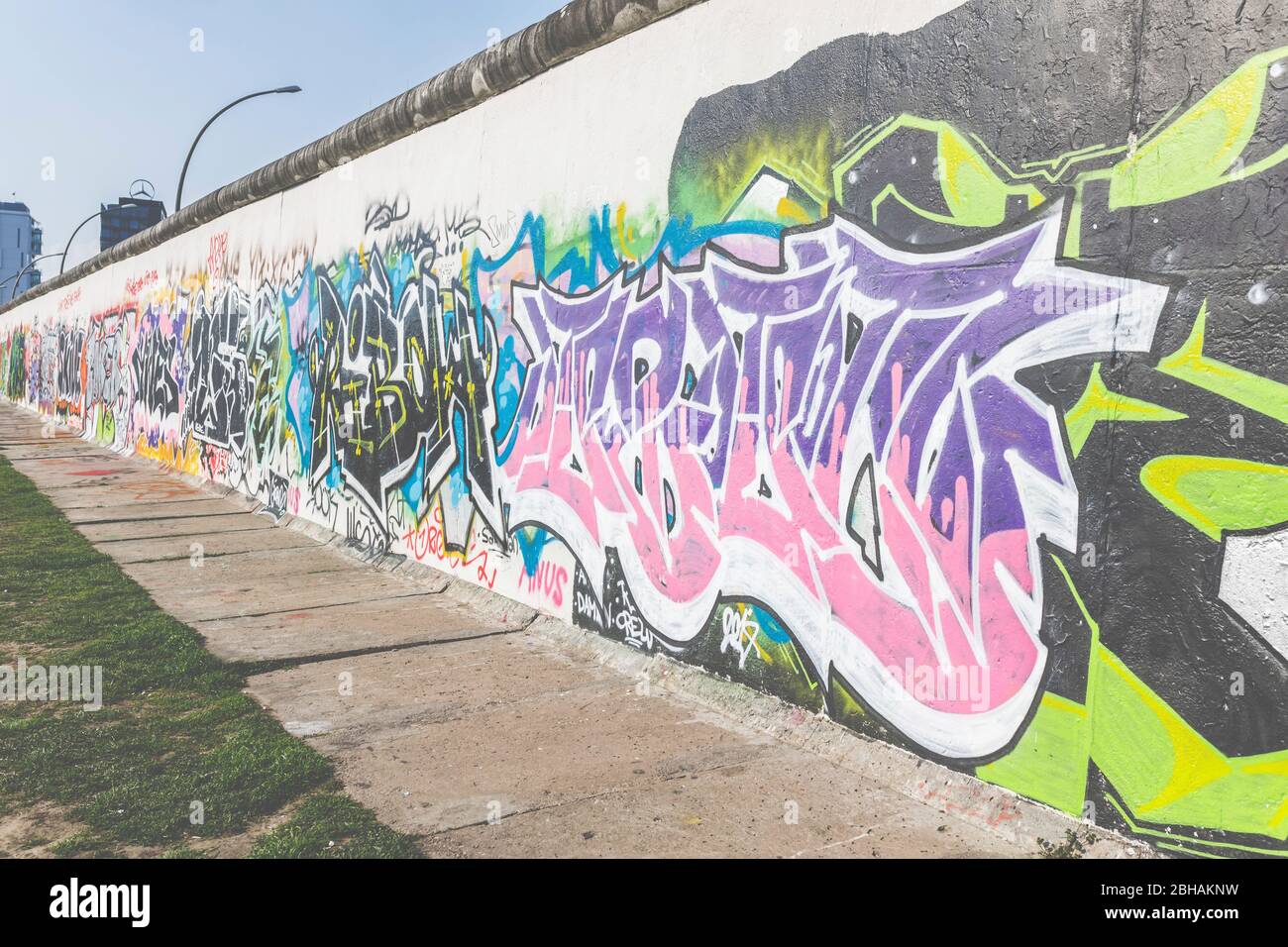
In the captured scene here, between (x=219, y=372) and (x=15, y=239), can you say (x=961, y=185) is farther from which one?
(x=15, y=239)

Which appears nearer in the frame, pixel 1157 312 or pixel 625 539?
pixel 1157 312

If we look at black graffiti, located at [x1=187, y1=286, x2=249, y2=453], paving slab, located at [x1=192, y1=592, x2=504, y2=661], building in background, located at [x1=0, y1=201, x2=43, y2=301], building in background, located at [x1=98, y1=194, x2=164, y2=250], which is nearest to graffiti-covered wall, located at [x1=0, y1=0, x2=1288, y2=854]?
paving slab, located at [x1=192, y1=592, x2=504, y2=661]

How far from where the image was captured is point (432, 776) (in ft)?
12.3

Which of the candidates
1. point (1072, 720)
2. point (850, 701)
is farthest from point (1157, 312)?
point (850, 701)

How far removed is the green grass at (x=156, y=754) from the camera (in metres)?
3.21

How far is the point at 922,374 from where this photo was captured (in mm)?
3674

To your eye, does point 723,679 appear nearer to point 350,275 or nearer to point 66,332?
point 350,275

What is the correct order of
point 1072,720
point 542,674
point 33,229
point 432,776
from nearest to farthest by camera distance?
point 1072,720, point 432,776, point 542,674, point 33,229

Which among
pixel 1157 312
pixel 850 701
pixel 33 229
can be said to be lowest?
pixel 850 701

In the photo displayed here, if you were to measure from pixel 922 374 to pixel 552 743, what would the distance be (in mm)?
2090

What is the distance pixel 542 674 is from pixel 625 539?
822 mm

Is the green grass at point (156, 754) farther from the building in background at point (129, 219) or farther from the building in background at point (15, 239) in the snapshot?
the building in background at point (15, 239)

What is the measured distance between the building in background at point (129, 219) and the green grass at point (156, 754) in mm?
49666

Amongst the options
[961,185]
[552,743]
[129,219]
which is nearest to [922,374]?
[961,185]
